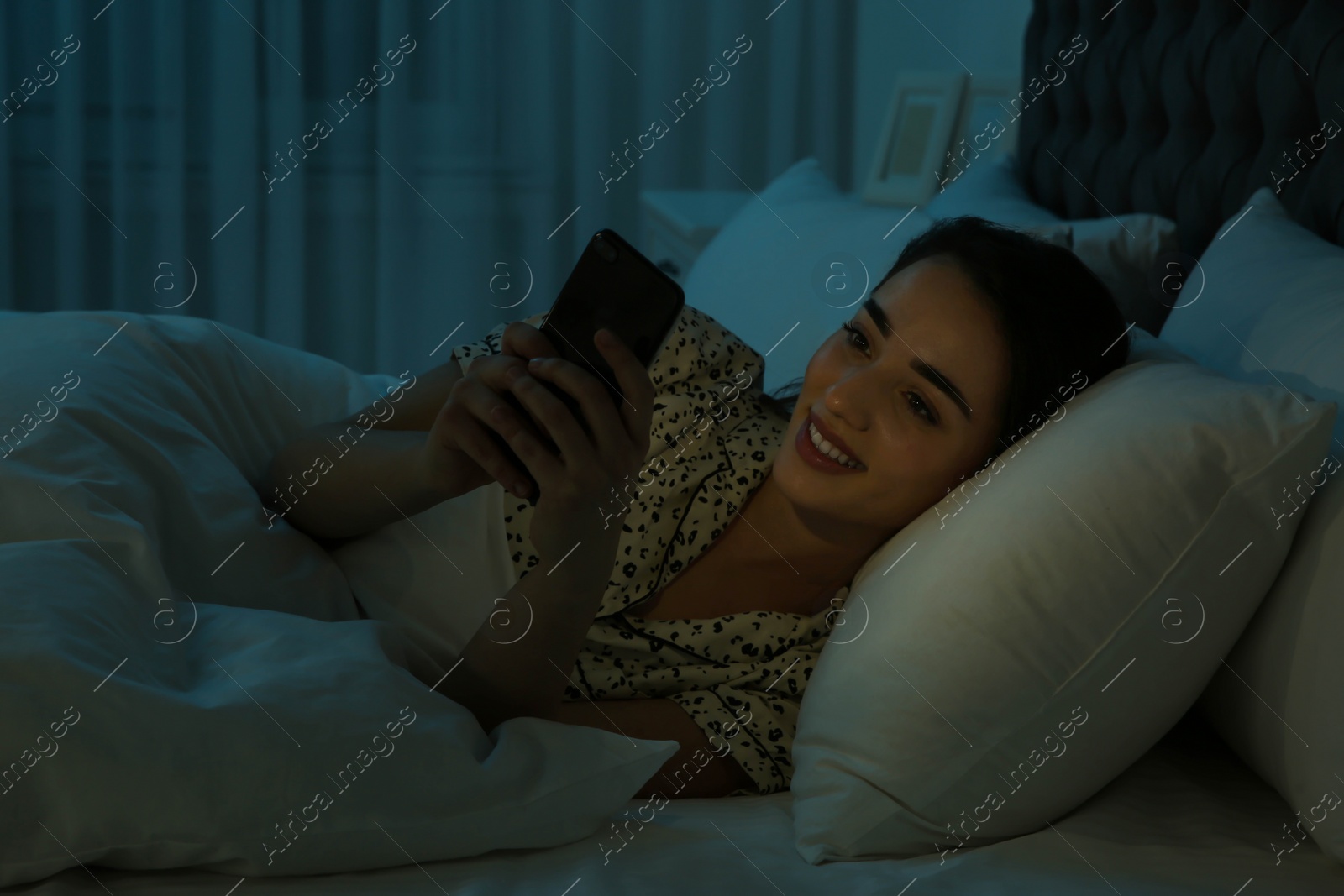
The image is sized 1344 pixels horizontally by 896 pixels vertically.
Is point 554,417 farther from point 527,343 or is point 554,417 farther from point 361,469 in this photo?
point 361,469

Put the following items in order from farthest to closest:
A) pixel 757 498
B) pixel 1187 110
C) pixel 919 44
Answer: pixel 919 44 < pixel 1187 110 < pixel 757 498

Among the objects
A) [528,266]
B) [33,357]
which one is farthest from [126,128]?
[33,357]

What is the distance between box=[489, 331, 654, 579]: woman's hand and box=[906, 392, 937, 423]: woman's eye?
0.30 metres

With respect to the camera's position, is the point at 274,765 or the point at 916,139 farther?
the point at 916,139

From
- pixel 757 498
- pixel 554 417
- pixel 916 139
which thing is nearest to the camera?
pixel 554 417

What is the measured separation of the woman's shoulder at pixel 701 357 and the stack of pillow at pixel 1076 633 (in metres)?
0.41

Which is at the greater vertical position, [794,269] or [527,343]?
[527,343]

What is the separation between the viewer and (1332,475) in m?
0.80

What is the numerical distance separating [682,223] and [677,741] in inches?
55.8

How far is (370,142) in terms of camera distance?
107 inches

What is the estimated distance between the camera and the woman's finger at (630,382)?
2.55 feet

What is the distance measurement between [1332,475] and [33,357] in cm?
104

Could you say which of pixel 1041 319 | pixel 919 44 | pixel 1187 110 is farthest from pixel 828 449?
pixel 919 44

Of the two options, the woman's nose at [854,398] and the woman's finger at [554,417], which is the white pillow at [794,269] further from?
the woman's finger at [554,417]
